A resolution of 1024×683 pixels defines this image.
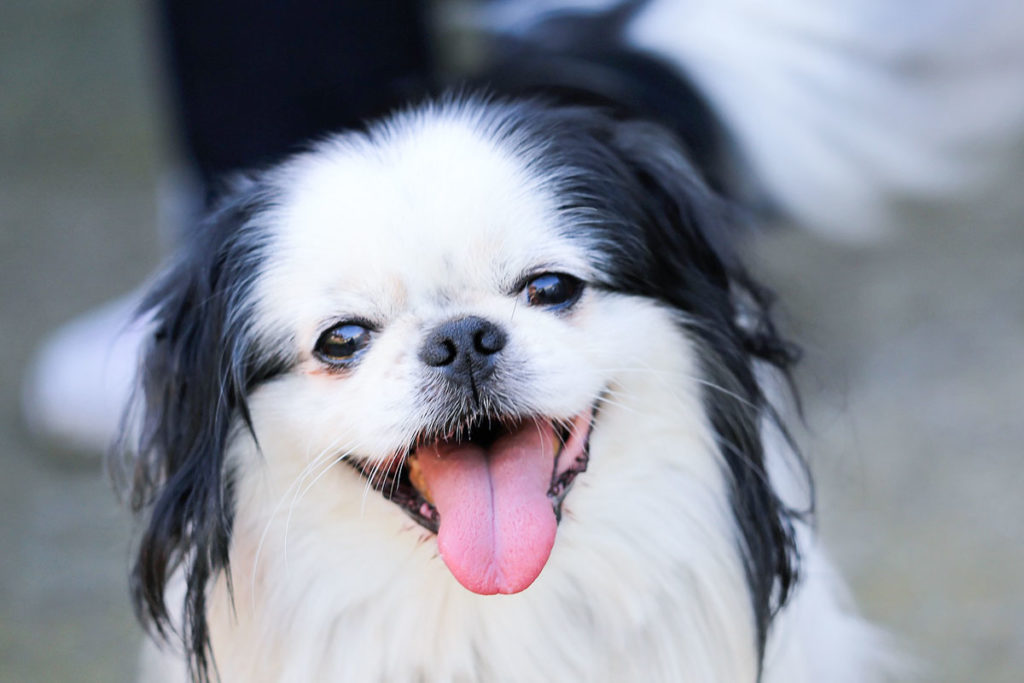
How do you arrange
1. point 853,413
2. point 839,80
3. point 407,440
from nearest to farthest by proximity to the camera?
1. point 407,440
2. point 839,80
3. point 853,413

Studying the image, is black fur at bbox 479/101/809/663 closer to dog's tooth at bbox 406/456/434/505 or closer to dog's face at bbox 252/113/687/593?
dog's face at bbox 252/113/687/593

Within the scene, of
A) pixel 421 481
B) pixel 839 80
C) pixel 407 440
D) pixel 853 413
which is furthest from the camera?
pixel 853 413

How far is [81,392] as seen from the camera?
2.99 meters

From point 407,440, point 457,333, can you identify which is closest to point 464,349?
point 457,333

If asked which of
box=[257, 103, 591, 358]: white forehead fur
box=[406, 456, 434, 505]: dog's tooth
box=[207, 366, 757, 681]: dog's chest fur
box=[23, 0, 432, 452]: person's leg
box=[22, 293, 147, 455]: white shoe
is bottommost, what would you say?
box=[22, 293, 147, 455]: white shoe

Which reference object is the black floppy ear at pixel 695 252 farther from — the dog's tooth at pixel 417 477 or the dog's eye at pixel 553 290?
the dog's tooth at pixel 417 477

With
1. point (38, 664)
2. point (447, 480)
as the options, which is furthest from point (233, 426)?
point (38, 664)

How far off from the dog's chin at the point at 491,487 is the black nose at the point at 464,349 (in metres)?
0.08

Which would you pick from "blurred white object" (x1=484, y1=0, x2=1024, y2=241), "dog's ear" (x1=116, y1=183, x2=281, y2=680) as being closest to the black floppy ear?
"dog's ear" (x1=116, y1=183, x2=281, y2=680)

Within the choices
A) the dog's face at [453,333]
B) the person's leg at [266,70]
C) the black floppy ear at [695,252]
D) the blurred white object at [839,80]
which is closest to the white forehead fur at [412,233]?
the dog's face at [453,333]

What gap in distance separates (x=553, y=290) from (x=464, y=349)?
0.58 feet

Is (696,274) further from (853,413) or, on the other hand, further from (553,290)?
(853,413)

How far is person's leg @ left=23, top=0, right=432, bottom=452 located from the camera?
265cm

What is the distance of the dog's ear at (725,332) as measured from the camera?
1688mm
